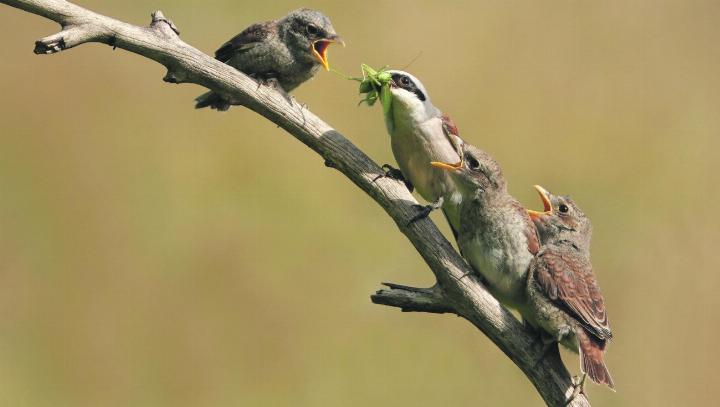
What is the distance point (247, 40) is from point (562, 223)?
8.31ft

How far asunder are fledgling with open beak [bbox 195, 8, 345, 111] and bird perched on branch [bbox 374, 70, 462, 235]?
0.57 meters

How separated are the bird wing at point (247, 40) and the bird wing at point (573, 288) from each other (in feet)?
7.97

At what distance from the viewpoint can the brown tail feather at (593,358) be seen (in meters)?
4.53

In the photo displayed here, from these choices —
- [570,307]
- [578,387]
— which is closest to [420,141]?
[570,307]

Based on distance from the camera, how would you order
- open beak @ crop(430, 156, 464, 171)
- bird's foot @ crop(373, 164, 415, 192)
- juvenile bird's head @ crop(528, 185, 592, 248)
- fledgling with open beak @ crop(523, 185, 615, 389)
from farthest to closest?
juvenile bird's head @ crop(528, 185, 592, 248) → open beak @ crop(430, 156, 464, 171) → bird's foot @ crop(373, 164, 415, 192) → fledgling with open beak @ crop(523, 185, 615, 389)

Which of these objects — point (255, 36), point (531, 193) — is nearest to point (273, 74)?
point (255, 36)

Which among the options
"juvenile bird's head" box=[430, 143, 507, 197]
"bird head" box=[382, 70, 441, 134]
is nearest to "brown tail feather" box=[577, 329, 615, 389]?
"juvenile bird's head" box=[430, 143, 507, 197]

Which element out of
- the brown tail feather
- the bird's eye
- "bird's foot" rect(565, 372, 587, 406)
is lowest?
"bird's foot" rect(565, 372, 587, 406)

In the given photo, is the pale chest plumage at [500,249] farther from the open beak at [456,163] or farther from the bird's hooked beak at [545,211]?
the bird's hooked beak at [545,211]

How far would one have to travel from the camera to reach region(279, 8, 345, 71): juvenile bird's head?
5801 mm

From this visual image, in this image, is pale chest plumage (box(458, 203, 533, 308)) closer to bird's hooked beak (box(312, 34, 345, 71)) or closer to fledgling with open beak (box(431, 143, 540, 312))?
fledgling with open beak (box(431, 143, 540, 312))

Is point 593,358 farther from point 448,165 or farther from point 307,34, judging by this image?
point 307,34

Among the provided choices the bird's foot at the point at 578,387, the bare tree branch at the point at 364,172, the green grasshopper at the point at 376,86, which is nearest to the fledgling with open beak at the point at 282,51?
the green grasshopper at the point at 376,86

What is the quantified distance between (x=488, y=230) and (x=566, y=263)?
1.68ft
